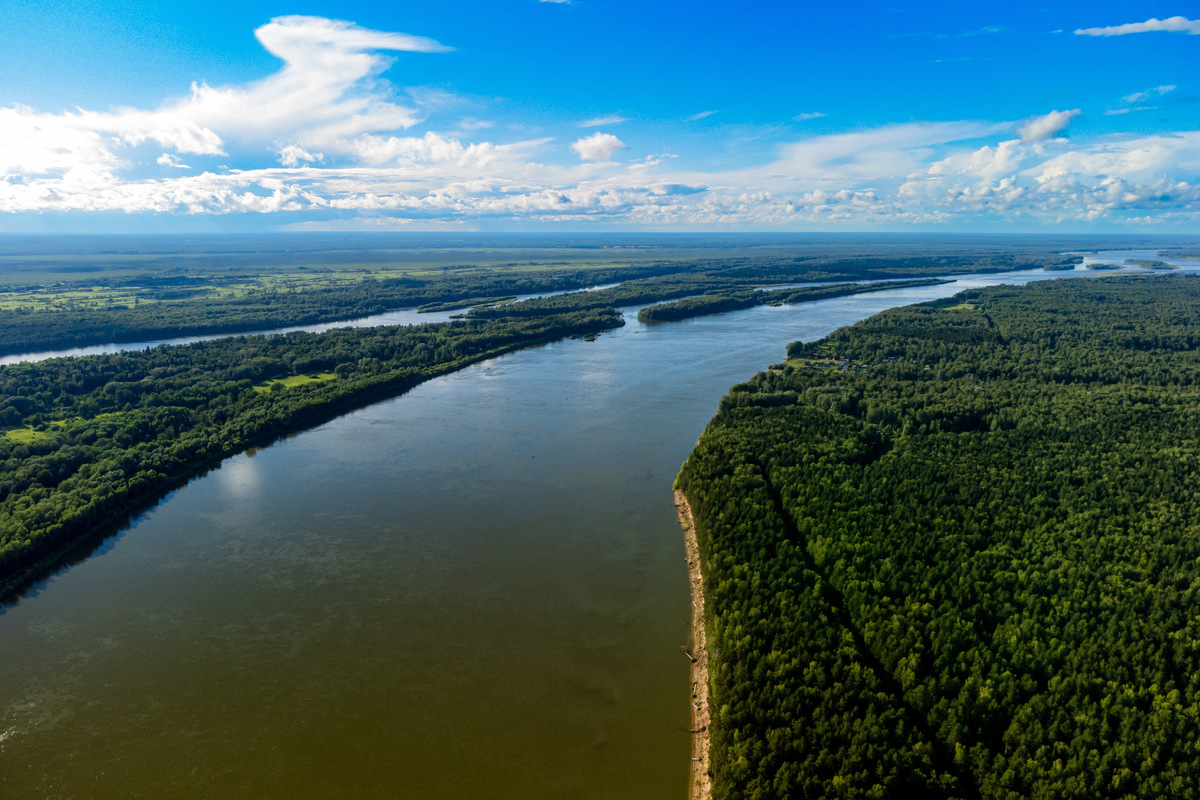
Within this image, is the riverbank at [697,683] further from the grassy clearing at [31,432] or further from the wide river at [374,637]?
the grassy clearing at [31,432]

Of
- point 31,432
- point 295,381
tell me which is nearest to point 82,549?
point 31,432

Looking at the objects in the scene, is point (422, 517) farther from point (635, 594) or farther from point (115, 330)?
point (115, 330)

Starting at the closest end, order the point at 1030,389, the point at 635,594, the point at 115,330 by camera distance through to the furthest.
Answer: the point at 635,594 < the point at 1030,389 < the point at 115,330

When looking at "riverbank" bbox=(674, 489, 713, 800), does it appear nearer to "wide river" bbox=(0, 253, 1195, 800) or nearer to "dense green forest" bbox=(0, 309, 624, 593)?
"wide river" bbox=(0, 253, 1195, 800)

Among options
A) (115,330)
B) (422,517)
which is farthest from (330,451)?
(115,330)

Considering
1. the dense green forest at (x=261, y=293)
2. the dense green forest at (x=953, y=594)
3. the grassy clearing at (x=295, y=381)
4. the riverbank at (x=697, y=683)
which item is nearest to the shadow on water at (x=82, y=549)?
the grassy clearing at (x=295, y=381)

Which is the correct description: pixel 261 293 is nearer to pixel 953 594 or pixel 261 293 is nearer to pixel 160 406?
pixel 160 406
